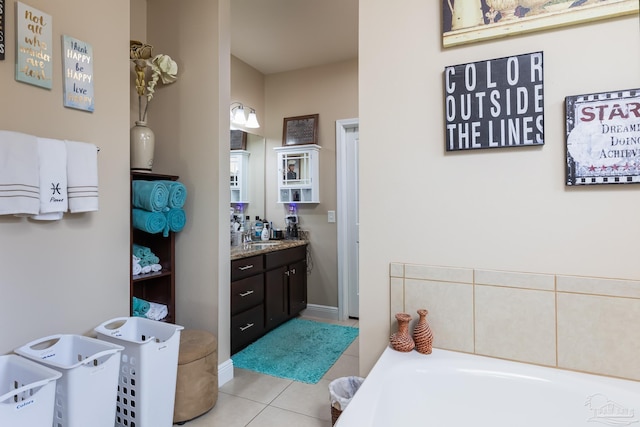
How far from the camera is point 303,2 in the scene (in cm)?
265

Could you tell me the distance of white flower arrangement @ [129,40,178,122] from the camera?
2301mm

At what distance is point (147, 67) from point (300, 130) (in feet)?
5.85

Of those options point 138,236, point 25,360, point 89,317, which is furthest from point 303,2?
point 25,360

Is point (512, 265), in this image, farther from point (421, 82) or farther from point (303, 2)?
point (303, 2)

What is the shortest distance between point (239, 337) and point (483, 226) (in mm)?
2167

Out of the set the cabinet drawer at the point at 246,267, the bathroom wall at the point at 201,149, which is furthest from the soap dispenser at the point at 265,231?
the bathroom wall at the point at 201,149

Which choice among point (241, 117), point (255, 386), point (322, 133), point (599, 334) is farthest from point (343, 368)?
point (241, 117)

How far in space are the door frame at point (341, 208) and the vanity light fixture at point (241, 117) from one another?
3.00 ft

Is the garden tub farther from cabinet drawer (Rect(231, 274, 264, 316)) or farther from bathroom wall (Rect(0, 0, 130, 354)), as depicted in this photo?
cabinet drawer (Rect(231, 274, 264, 316))

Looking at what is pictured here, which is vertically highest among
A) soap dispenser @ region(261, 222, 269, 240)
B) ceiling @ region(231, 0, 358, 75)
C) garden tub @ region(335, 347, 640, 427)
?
ceiling @ region(231, 0, 358, 75)

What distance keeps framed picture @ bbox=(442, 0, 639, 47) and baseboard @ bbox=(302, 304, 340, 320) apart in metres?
2.96

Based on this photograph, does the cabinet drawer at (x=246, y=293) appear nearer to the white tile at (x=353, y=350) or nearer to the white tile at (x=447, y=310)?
the white tile at (x=353, y=350)

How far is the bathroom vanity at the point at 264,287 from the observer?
280cm

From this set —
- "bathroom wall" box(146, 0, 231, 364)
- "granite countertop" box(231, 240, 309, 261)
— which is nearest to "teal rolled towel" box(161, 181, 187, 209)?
"bathroom wall" box(146, 0, 231, 364)
